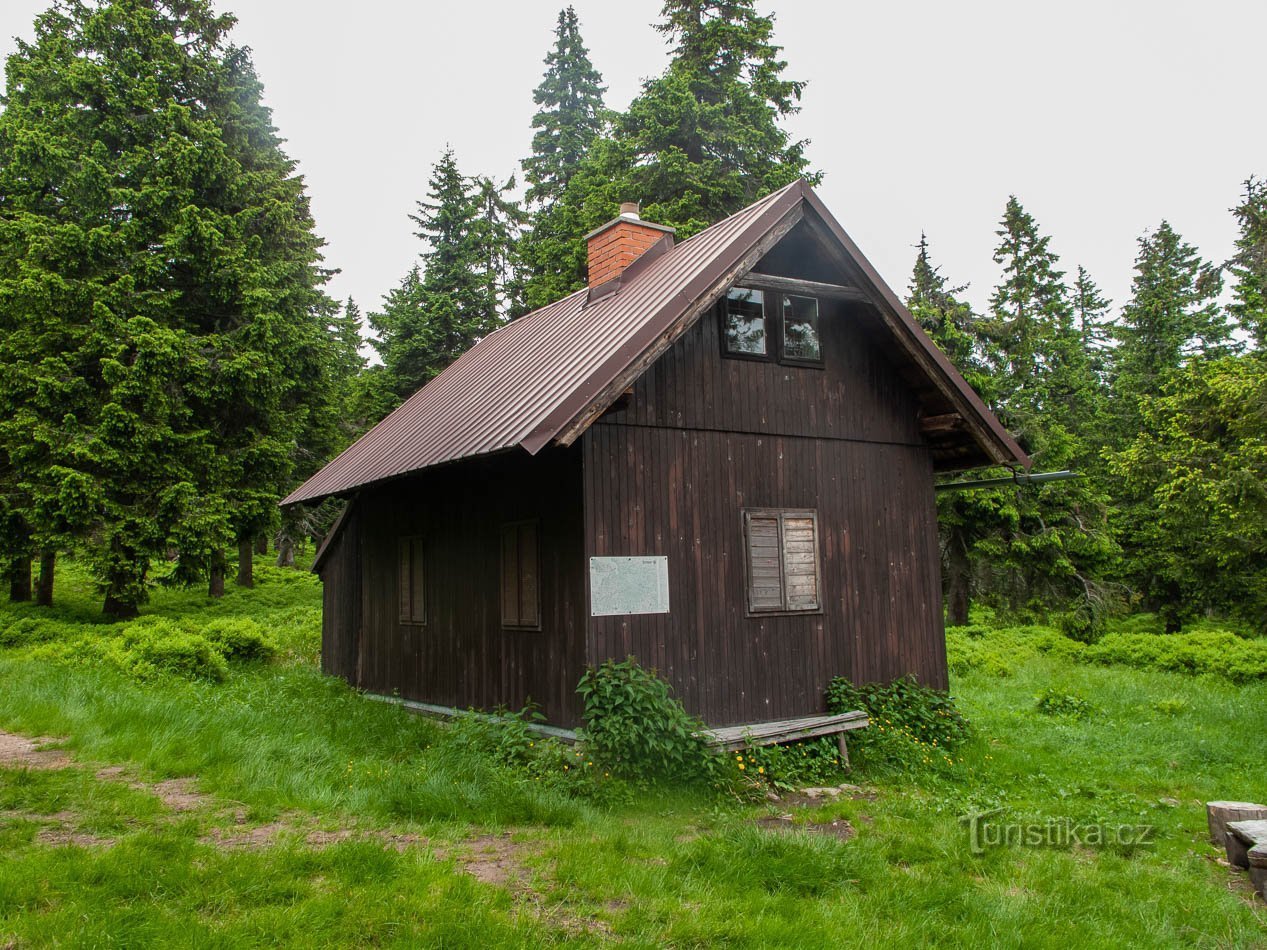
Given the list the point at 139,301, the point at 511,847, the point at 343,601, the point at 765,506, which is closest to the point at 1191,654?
the point at 765,506

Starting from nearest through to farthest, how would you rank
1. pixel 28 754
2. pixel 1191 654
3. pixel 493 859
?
1. pixel 493 859
2. pixel 28 754
3. pixel 1191 654

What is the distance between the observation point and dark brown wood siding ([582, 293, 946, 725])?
9.74 metres

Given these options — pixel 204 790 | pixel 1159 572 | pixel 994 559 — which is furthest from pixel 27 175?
pixel 1159 572

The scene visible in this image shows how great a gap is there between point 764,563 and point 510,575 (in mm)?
2836

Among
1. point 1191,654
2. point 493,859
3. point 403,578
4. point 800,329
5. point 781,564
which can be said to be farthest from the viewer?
point 1191,654

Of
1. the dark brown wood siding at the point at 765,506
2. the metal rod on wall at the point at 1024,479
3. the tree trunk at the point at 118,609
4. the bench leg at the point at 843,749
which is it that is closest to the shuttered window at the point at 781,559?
the dark brown wood siding at the point at 765,506

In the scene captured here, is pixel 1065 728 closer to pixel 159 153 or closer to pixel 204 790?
pixel 204 790

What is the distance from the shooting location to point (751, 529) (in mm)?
10586

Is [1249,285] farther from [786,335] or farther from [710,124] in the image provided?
[786,335]

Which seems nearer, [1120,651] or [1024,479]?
[1024,479]

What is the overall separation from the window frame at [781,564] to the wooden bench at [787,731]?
3.79 feet

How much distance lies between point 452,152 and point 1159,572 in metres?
25.6

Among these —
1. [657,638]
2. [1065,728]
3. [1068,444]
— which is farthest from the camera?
[1068,444]

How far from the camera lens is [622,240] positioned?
45.5 feet
